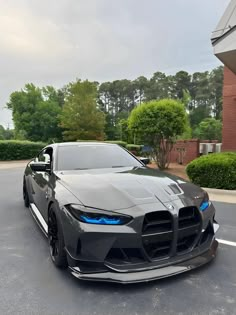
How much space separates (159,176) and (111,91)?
196 feet

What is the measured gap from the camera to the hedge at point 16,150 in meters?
18.3

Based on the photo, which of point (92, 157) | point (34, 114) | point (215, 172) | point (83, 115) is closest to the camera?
point (92, 157)

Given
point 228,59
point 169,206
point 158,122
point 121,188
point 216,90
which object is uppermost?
point 216,90

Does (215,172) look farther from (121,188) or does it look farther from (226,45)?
(121,188)

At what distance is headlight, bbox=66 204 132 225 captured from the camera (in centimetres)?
251

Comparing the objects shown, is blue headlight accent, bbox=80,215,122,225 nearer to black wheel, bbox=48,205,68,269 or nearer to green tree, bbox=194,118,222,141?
black wheel, bbox=48,205,68,269

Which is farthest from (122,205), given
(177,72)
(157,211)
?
(177,72)

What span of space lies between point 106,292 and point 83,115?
31.5 metres

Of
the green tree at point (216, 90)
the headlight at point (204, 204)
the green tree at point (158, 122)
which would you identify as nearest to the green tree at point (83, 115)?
the green tree at point (158, 122)

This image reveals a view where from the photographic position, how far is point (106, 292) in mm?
2529

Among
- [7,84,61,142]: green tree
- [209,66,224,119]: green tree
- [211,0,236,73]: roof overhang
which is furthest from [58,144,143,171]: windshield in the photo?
[209,66,224,119]: green tree

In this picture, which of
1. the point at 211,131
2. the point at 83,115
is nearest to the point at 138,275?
the point at 83,115

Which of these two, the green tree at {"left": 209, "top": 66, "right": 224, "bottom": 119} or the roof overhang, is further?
the green tree at {"left": 209, "top": 66, "right": 224, "bottom": 119}

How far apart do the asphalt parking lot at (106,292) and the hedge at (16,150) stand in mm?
16036
